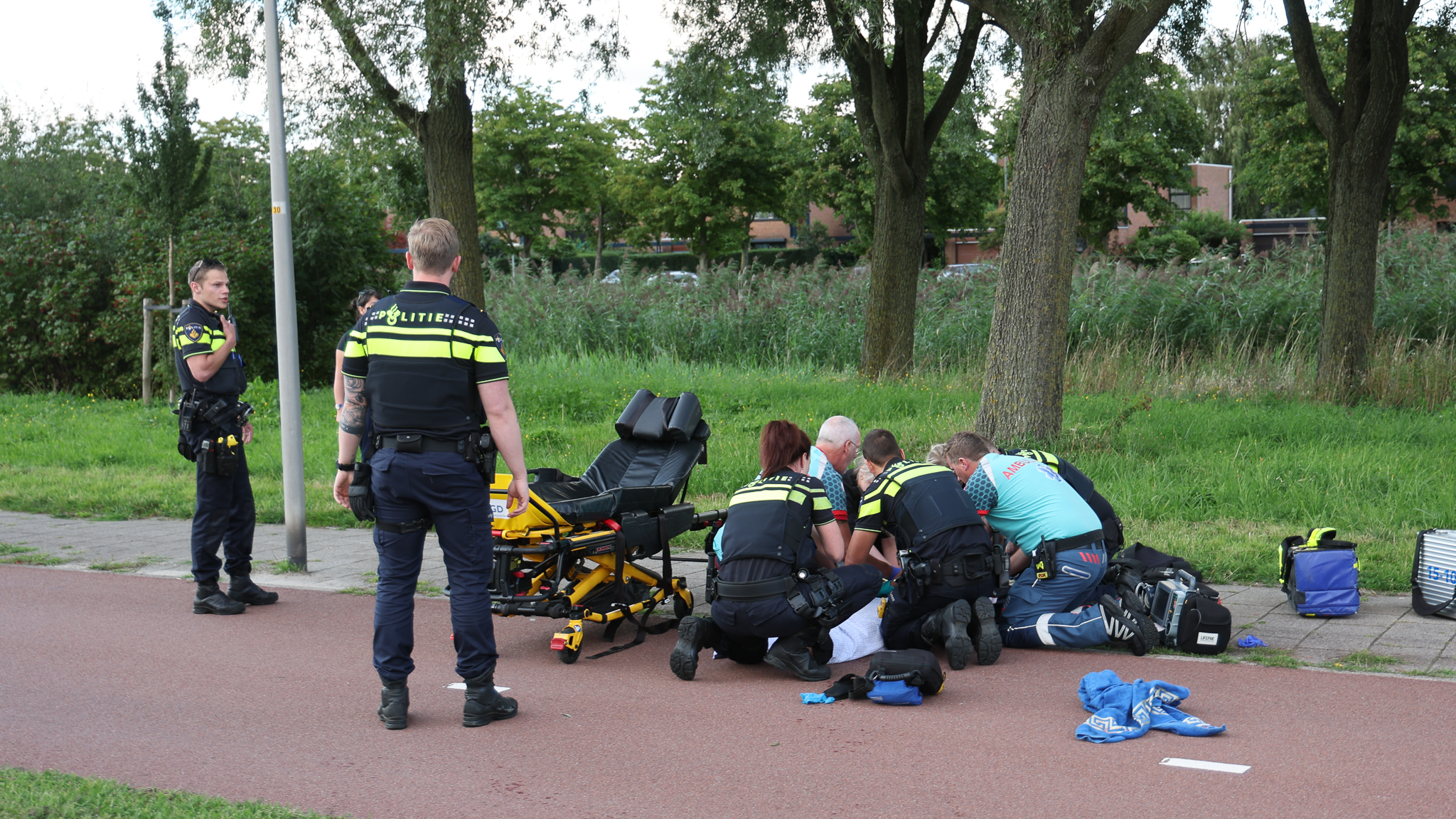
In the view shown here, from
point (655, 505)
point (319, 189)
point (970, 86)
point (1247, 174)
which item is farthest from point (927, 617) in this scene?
point (1247, 174)

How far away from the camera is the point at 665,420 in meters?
7.18

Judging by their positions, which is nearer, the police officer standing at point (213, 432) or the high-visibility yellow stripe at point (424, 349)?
the high-visibility yellow stripe at point (424, 349)

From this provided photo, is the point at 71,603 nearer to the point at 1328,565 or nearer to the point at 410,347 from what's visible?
the point at 410,347

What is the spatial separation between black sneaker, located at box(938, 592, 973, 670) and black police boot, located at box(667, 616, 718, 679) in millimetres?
1142

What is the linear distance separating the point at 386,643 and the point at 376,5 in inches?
331

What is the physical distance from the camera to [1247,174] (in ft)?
124

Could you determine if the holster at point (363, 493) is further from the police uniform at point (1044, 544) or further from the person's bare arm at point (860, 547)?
the police uniform at point (1044, 544)

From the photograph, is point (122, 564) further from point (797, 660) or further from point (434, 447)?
Answer: point (797, 660)

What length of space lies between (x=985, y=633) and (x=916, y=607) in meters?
0.40

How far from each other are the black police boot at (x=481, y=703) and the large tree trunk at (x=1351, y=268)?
1041 cm

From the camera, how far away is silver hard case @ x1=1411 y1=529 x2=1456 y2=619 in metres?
6.32

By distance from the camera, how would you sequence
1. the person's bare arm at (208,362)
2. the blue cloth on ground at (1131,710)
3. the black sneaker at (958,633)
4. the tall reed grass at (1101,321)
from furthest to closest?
1. the tall reed grass at (1101,321)
2. the person's bare arm at (208,362)
3. the black sneaker at (958,633)
4. the blue cloth on ground at (1131,710)

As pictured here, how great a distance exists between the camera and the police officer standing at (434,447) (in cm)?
485

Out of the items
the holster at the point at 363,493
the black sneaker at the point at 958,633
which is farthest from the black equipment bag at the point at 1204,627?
the holster at the point at 363,493
